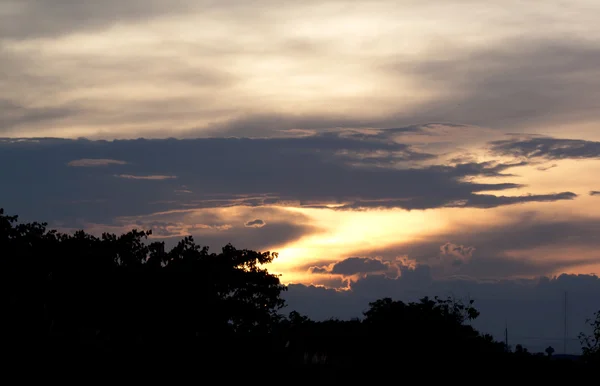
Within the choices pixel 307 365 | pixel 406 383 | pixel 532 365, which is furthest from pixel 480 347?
pixel 307 365

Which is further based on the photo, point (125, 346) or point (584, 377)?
point (584, 377)

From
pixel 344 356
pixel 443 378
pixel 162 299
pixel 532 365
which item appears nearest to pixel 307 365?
pixel 344 356

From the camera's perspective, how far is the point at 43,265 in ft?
166

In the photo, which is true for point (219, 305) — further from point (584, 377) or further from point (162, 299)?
point (584, 377)

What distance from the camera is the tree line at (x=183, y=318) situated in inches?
1057

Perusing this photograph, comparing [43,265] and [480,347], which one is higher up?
[43,265]

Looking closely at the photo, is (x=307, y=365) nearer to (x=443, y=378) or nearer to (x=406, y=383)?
(x=406, y=383)

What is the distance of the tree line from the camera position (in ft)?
A: 88.1

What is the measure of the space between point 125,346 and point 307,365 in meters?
5.60

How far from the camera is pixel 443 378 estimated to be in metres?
32.3

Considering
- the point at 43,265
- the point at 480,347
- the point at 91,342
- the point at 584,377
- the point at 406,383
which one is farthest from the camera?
the point at 43,265

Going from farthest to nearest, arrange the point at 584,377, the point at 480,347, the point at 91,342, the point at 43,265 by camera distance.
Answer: the point at 43,265 → the point at 480,347 → the point at 584,377 → the point at 91,342

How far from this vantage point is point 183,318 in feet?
168

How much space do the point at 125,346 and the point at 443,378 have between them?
1231 centimetres
